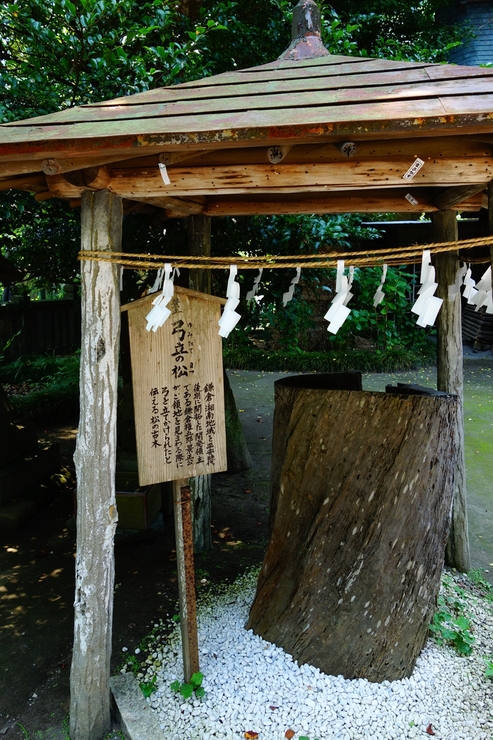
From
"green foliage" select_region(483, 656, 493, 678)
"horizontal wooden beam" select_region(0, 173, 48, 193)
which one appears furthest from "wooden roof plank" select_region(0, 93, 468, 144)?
"green foliage" select_region(483, 656, 493, 678)

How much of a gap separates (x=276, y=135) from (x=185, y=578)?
2355 mm

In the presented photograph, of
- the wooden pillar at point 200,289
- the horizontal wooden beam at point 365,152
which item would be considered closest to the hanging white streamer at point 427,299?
the horizontal wooden beam at point 365,152

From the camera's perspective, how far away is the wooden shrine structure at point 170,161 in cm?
247

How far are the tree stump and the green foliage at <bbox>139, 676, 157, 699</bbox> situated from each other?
29.9 inches

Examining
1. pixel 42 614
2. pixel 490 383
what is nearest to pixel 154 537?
pixel 42 614

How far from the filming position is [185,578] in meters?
3.15

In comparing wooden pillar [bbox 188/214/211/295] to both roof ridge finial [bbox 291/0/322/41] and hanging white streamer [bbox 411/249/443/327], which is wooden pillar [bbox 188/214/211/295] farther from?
hanging white streamer [bbox 411/249/443/327]

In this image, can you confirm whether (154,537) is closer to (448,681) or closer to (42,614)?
(42,614)

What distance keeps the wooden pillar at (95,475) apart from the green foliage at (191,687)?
1.23 feet

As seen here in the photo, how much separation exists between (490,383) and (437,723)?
31.5 ft

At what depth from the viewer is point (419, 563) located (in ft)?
10.6

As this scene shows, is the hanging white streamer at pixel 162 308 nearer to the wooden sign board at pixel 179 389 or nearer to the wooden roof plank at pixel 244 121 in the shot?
the wooden sign board at pixel 179 389

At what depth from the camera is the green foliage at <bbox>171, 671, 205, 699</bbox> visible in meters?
3.02

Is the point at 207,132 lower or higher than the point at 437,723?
higher
